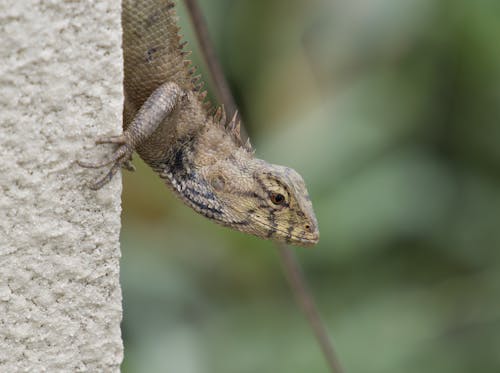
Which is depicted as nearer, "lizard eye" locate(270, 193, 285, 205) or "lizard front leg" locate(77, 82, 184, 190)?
"lizard front leg" locate(77, 82, 184, 190)

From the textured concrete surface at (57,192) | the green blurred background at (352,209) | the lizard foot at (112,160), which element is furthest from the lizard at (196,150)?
the green blurred background at (352,209)

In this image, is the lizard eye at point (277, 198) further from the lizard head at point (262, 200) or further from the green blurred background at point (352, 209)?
the green blurred background at point (352, 209)

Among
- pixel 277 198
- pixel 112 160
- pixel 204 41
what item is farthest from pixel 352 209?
pixel 112 160

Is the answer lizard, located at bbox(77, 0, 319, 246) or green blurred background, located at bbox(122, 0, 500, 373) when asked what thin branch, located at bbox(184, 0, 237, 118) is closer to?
lizard, located at bbox(77, 0, 319, 246)

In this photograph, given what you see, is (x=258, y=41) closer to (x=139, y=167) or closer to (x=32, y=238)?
(x=139, y=167)

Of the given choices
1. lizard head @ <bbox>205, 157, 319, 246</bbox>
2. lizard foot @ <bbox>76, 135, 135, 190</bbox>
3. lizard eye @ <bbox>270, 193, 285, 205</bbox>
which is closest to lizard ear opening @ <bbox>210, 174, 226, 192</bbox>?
lizard head @ <bbox>205, 157, 319, 246</bbox>

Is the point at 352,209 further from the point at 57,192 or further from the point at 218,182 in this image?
the point at 57,192

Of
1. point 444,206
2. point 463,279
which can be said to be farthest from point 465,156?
point 463,279
